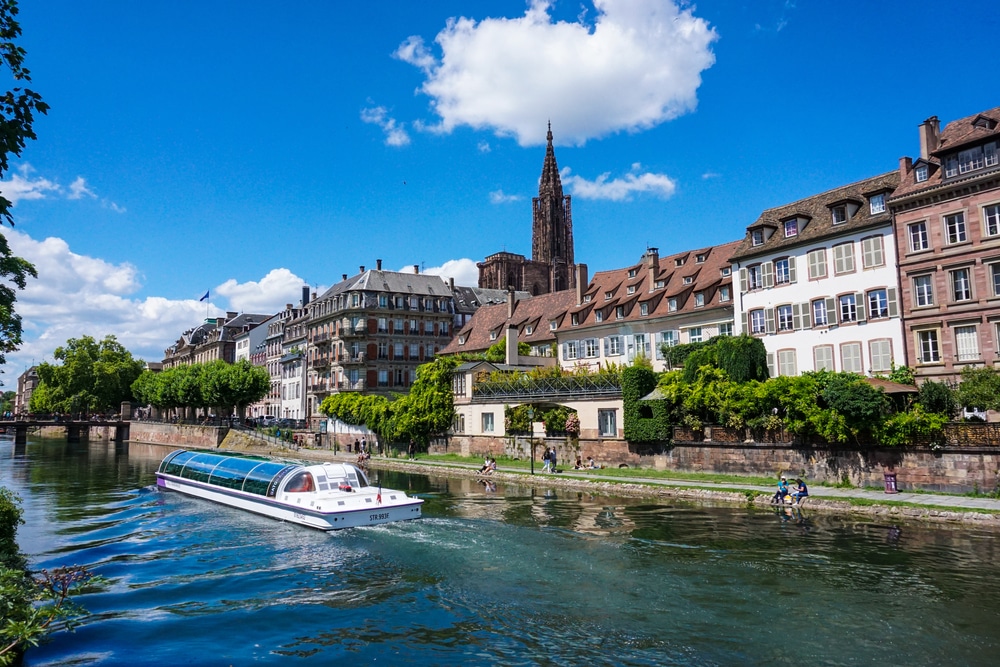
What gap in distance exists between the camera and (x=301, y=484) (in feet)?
91.7

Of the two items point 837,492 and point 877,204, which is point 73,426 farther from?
point 877,204

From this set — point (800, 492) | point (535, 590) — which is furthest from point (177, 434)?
point (535, 590)

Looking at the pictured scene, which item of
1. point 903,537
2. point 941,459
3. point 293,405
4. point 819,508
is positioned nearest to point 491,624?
point 903,537

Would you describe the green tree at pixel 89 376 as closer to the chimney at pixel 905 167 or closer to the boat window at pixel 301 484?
the boat window at pixel 301 484

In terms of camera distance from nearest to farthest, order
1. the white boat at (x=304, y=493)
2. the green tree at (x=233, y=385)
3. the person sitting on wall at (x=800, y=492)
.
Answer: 1. the white boat at (x=304, y=493)
2. the person sitting on wall at (x=800, y=492)
3. the green tree at (x=233, y=385)

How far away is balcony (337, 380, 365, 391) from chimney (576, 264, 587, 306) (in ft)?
109

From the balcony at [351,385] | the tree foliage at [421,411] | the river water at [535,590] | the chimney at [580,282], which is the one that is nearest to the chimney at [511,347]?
the tree foliage at [421,411]

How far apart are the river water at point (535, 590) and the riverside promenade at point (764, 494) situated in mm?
1292

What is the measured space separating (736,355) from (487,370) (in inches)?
944

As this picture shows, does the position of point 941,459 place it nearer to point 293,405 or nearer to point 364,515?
point 364,515

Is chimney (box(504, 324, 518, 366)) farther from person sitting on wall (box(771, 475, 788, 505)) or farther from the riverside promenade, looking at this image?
person sitting on wall (box(771, 475, 788, 505))

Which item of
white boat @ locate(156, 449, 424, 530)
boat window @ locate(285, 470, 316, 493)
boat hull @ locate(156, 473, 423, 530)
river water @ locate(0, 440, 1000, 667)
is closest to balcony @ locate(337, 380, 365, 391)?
white boat @ locate(156, 449, 424, 530)

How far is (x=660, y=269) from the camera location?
57.6m

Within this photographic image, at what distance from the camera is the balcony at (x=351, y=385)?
83.7 metres
